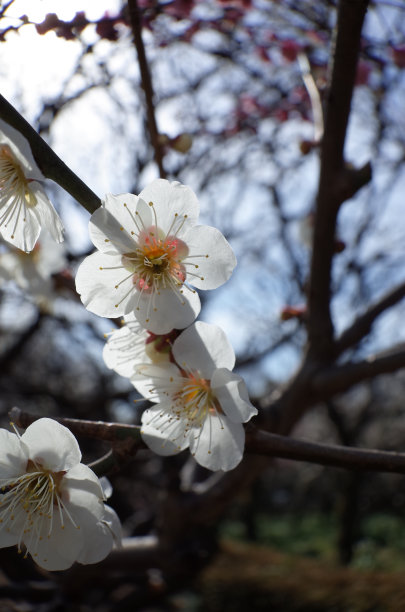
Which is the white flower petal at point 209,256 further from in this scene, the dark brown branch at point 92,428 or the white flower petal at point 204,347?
the dark brown branch at point 92,428

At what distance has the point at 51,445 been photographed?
2.59 ft

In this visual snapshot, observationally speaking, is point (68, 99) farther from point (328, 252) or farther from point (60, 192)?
point (328, 252)

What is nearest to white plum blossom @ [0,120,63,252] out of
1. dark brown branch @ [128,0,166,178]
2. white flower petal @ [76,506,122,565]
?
white flower petal @ [76,506,122,565]

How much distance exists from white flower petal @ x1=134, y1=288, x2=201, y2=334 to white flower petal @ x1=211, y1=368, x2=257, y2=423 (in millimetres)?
102

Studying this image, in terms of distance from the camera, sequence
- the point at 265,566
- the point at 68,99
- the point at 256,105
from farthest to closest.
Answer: the point at 265,566, the point at 256,105, the point at 68,99

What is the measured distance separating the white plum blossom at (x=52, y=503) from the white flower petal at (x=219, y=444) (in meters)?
0.18

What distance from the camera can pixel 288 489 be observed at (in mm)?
16453

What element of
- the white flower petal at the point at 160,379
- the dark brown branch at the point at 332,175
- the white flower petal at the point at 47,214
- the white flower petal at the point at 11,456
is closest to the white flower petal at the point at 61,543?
the white flower petal at the point at 11,456

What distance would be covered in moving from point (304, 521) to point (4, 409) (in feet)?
33.5

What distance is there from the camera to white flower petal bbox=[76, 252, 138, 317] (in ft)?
2.76

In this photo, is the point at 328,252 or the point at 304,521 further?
the point at 304,521

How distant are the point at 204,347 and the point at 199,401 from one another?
125mm

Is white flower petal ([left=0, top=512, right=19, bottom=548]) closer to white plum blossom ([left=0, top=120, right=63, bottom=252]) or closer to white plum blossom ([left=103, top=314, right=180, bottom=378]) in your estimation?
white plum blossom ([left=103, top=314, right=180, bottom=378])

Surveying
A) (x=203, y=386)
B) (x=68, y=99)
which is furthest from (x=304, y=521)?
(x=203, y=386)
